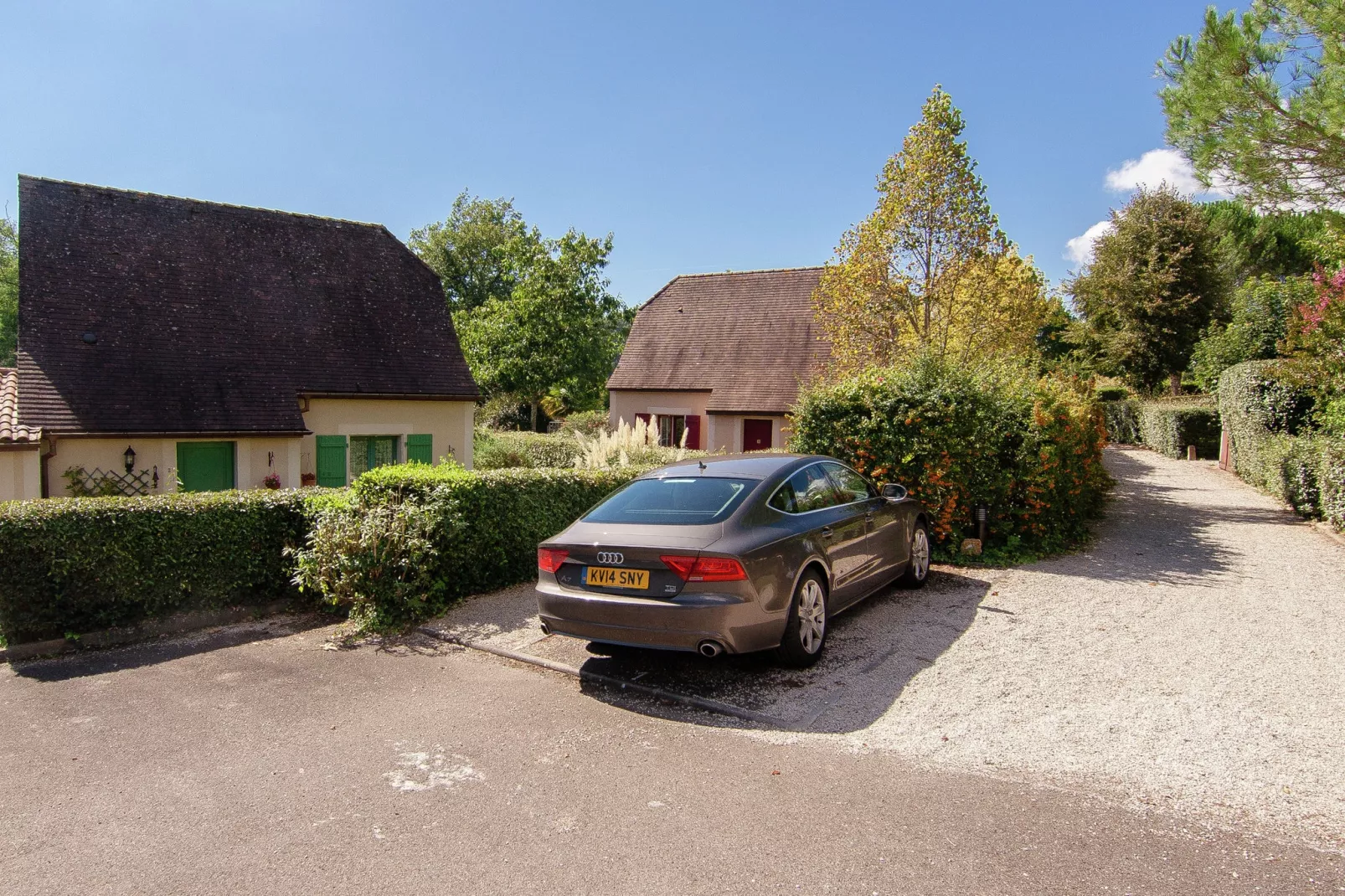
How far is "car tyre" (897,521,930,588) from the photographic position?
26.2 ft

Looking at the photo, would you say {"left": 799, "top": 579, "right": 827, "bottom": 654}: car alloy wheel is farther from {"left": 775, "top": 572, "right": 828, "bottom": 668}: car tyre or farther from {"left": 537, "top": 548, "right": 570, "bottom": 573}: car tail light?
{"left": 537, "top": 548, "right": 570, "bottom": 573}: car tail light

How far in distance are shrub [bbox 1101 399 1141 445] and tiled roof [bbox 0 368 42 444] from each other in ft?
116

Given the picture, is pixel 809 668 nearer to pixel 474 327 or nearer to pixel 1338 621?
pixel 1338 621

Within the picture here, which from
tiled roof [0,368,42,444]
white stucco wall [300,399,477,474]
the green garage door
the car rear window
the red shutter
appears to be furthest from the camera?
the red shutter

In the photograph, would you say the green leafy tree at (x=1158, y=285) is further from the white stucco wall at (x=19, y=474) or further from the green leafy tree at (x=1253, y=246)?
the white stucco wall at (x=19, y=474)

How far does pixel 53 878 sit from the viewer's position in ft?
10.6

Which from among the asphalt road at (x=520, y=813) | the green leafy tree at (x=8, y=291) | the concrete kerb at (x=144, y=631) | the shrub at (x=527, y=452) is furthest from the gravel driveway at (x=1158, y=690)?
the green leafy tree at (x=8, y=291)

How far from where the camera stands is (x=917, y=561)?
8086 millimetres

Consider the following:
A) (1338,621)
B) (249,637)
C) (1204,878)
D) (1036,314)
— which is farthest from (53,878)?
(1036,314)

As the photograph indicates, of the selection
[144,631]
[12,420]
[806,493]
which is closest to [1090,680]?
[806,493]

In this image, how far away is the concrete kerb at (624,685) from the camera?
488 cm

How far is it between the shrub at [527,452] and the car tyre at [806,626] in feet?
47.3

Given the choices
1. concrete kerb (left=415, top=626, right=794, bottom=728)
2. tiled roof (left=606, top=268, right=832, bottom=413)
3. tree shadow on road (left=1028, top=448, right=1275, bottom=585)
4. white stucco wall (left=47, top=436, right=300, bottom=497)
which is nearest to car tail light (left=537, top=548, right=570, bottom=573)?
concrete kerb (left=415, top=626, right=794, bottom=728)

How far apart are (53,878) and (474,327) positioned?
30857 millimetres
